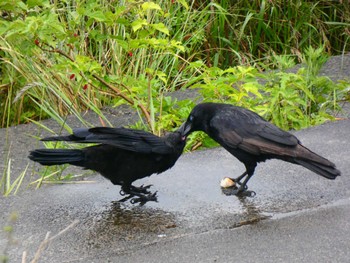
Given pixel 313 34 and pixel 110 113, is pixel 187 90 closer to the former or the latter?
pixel 110 113

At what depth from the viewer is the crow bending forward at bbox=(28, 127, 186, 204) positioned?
15.4ft

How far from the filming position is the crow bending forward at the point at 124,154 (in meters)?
4.69

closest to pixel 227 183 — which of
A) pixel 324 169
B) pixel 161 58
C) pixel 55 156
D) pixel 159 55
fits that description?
pixel 324 169

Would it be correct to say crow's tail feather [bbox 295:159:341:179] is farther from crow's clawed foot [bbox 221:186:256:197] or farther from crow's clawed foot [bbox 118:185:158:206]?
crow's clawed foot [bbox 118:185:158:206]

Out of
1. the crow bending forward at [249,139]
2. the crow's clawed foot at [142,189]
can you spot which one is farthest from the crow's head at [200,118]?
the crow's clawed foot at [142,189]

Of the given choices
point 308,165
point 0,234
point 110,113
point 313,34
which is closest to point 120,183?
point 0,234

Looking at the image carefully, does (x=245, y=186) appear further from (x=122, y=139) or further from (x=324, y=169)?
(x=122, y=139)

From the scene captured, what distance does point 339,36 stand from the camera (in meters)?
9.61

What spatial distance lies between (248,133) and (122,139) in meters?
0.76

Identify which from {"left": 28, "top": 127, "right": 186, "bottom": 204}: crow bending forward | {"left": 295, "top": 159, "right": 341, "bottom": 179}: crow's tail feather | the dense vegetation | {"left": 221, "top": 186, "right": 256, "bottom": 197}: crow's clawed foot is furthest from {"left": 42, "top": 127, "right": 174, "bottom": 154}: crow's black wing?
the dense vegetation

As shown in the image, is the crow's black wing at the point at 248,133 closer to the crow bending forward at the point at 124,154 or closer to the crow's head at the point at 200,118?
the crow's head at the point at 200,118

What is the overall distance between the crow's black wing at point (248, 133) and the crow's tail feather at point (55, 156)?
871 mm

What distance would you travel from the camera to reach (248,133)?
4918 mm

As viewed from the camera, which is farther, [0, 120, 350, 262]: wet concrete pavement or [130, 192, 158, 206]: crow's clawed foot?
[130, 192, 158, 206]: crow's clawed foot
